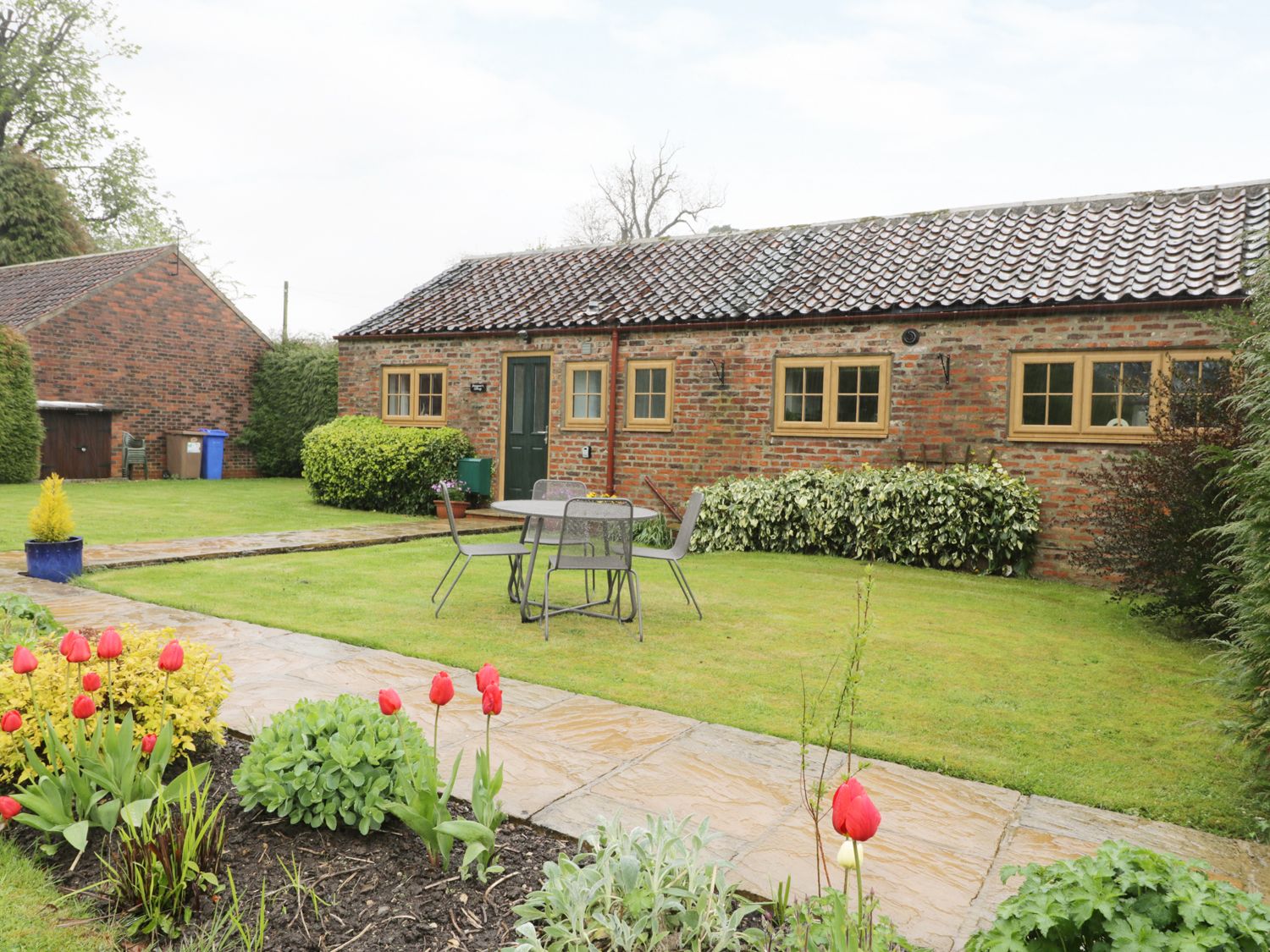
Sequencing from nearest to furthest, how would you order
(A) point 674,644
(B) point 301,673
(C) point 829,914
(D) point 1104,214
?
(C) point 829,914, (B) point 301,673, (A) point 674,644, (D) point 1104,214

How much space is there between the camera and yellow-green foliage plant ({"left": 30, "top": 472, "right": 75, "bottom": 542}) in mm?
6898

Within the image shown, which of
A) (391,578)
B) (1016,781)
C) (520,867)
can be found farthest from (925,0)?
(520,867)

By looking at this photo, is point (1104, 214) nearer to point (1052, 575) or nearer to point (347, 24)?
point (1052, 575)

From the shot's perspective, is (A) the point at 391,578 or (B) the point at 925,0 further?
(B) the point at 925,0

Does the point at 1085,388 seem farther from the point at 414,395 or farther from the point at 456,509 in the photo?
the point at 414,395

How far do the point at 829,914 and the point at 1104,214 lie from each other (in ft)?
38.9

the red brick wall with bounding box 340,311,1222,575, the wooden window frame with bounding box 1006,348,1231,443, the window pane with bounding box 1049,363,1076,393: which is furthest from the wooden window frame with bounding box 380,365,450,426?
the window pane with bounding box 1049,363,1076,393

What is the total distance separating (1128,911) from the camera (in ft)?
5.49

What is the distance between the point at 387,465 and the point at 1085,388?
32.6 ft

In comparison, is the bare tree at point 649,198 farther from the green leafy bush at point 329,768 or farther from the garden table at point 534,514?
the green leafy bush at point 329,768

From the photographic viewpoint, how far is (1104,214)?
37.0 feet

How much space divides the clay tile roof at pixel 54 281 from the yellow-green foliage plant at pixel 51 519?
13.3 meters

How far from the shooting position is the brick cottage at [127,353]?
18.0 m

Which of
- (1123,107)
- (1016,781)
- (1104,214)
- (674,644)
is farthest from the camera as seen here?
(1123,107)
